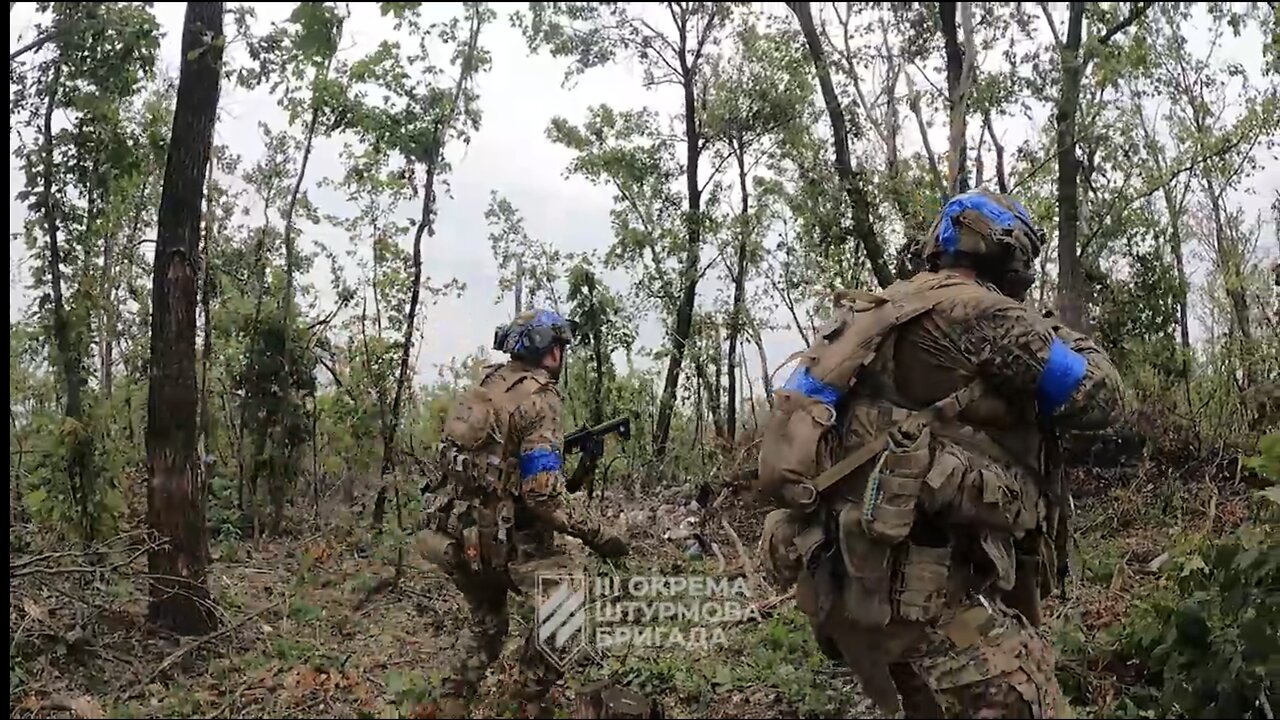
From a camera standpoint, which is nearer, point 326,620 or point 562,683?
point 562,683

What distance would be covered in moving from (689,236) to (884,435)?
9015 millimetres

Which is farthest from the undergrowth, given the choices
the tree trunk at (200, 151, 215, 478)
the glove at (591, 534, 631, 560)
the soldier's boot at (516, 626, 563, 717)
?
the tree trunk at (200, 151, 215, 478)

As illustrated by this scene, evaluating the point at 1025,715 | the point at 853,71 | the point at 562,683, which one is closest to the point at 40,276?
the point at 562,683

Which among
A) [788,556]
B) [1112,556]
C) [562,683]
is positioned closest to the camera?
[788,556]

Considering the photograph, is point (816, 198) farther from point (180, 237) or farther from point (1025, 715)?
point (1025, 715)

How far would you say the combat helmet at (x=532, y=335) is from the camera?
524 cm

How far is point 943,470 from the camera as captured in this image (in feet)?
10.7

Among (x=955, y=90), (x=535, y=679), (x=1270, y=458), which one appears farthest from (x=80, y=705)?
(x=955, y=90)

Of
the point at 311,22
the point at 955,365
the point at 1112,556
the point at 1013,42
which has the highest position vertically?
the point at 1013,42

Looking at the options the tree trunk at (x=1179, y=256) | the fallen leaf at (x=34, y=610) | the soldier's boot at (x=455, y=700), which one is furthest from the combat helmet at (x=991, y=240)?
the tree trunk at (x=1179, y=256)

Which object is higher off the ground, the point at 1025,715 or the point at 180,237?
the point at 180,237

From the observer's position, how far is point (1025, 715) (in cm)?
318

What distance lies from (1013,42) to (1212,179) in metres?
3.44

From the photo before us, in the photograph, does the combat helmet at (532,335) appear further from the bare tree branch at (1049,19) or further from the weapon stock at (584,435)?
the bare tree branch at (1049,19)
